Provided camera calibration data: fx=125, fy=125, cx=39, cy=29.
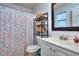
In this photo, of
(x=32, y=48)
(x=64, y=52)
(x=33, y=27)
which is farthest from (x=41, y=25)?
(x=64, y=52)

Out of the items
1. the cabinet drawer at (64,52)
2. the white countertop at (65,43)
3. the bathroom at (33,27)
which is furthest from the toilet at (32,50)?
the cabinet drawer at (64,52)

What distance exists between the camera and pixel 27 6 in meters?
1.73

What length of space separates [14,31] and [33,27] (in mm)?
271

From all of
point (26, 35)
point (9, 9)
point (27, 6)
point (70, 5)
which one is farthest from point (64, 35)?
point (9, 9)

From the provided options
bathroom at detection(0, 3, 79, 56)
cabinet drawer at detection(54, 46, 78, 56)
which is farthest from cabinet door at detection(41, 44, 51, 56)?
cabinet drawer at detection(54, 46, 78, 56)

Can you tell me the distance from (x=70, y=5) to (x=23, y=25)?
0.71 metres

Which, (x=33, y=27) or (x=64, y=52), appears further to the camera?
(x=33, y=27)

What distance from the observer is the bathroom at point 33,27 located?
67.5 inches

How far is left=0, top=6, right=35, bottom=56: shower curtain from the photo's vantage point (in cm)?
174

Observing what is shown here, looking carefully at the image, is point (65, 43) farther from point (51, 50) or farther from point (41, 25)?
point (41, 25)

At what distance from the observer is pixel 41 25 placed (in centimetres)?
176

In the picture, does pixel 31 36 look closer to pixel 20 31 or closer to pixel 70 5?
pixel 20 31

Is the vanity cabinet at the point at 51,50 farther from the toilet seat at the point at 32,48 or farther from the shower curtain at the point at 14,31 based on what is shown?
the shower curtain at the point at 14,31

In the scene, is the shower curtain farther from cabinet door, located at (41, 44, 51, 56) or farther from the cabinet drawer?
the cabinet drawer
